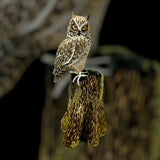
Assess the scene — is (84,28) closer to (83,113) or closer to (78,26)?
(78,26)

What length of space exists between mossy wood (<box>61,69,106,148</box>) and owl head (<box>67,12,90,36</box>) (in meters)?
0.09

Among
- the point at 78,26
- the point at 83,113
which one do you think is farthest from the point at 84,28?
the point at 83,113

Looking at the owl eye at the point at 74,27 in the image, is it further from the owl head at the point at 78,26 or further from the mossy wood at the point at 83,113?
the mossy wood at the point at 83,113

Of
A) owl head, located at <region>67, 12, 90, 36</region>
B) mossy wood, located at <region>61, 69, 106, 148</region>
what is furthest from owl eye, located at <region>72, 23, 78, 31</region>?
mossy wood, located at <region>61, 69, 106, 148</region>

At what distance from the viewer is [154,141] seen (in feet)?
5.72

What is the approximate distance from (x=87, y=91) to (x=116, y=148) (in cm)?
124

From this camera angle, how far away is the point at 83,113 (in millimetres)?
542

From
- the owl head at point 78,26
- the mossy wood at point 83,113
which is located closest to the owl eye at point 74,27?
the owl head at point 78,26

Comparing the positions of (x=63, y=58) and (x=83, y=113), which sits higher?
(x=63, y=58)

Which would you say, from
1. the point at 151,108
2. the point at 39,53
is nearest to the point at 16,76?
the point at 39,53

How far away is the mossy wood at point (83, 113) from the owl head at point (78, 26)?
3.6 inches

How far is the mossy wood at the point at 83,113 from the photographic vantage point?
1.76 feet

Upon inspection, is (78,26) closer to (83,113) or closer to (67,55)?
(67,55)

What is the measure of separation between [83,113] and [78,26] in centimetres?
18
